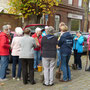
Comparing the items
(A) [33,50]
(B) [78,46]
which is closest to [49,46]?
(A) [33,50]

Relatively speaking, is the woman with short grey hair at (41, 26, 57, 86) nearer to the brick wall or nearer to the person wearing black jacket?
the person wearing black jacket

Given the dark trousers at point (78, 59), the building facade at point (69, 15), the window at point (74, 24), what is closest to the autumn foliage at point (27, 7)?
the dark trousers at point (78, 59)

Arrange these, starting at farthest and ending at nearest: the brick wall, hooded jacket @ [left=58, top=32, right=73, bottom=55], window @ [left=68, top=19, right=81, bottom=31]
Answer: window @ [left=68, top=19, right=81, bottom=31]
the brick wall
hooded jacket @ [left=58, top=32, right=73, bottom=55]

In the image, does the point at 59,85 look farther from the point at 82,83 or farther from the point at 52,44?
the point at 52,44

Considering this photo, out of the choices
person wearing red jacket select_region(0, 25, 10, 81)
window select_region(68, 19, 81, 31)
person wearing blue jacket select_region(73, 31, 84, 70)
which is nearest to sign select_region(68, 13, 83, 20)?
window select_region(68, 19, 81, 31)

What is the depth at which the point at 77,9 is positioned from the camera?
27.8 meters

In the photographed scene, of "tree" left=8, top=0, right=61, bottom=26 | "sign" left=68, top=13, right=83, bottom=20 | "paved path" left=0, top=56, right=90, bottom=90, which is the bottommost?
"paved path" left=0, top=56, right=90, bottom=90

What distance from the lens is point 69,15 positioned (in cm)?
2656

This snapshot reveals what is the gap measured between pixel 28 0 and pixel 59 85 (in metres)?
10.4

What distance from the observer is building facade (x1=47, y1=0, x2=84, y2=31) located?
24.1 metres

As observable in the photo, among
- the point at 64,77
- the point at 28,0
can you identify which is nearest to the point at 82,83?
the point at 64,77

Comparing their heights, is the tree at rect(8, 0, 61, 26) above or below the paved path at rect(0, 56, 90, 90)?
above

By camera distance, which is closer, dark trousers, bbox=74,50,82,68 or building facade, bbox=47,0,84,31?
dark trousers, bbox=74,50,82,68

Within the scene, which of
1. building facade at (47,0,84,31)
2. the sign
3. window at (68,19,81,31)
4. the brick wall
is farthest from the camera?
window at (68,19,81,31)
